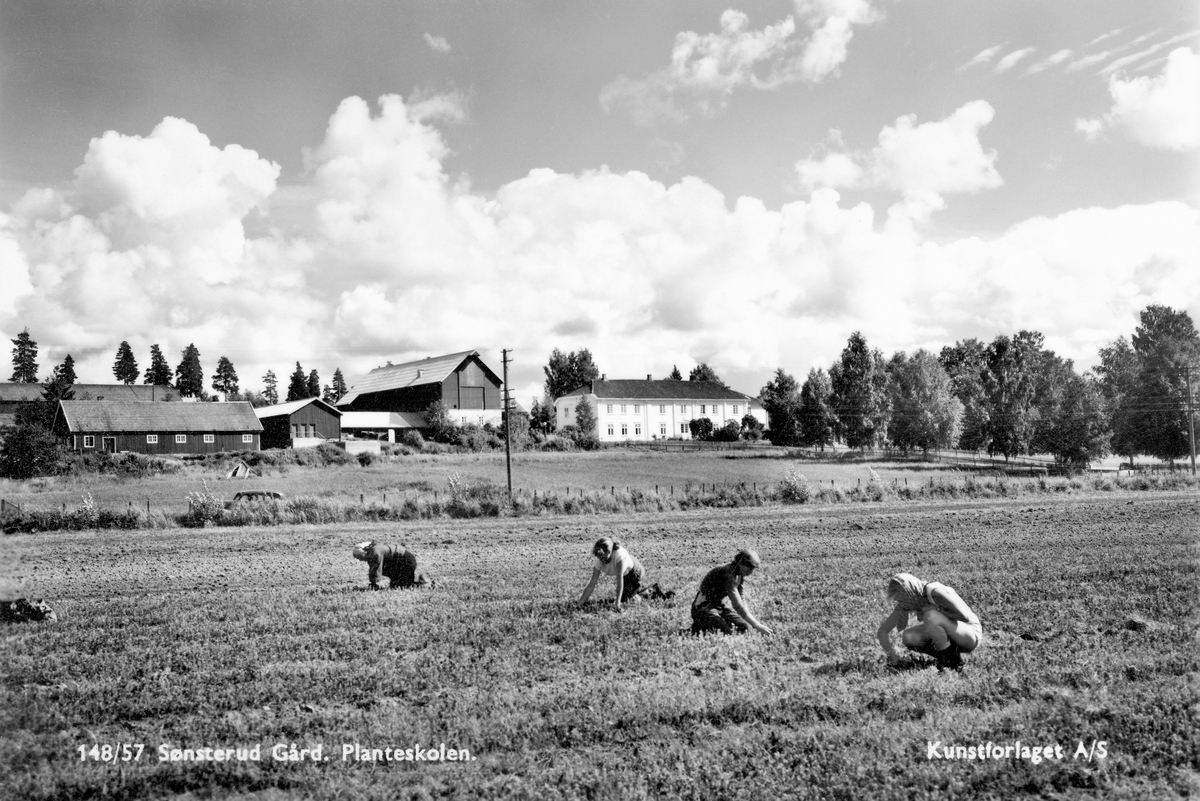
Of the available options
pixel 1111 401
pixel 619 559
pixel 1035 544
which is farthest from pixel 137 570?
pixel 1111 401

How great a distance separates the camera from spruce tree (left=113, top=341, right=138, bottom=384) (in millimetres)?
33787

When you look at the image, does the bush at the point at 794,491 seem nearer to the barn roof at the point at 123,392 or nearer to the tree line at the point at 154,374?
the tree line at the point at 154,374

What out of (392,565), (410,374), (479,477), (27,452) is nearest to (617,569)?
(392,565)

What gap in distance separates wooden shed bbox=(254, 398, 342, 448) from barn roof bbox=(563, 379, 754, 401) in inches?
1517

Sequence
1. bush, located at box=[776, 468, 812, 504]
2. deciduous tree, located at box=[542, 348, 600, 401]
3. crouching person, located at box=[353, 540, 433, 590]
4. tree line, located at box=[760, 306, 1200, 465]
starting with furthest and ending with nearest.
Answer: deciduous tree, located at box=[542, 348, 600, 401]
tree line, located at box=[760, 306, 1200, 465]
bush, located at box=[776, 468, 812, 504]
crouching person, located at box=[353, 540, 433, 590]

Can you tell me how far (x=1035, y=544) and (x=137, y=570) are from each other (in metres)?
23.0

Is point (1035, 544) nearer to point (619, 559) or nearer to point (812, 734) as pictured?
point (619, 559)

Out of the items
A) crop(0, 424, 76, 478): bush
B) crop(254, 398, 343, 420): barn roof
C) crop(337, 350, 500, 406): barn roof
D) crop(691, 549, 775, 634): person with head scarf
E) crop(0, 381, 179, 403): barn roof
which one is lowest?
crop(691, 549, 775, 634): person with head scarf

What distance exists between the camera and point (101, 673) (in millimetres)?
9078

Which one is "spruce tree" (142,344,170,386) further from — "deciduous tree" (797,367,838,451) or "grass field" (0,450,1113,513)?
"deciduous tree" (797,367,838,451)

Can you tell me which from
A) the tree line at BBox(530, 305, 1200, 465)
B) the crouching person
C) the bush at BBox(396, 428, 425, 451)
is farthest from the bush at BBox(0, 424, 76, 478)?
the tree line at BBox(530, 305, 1200, 465)

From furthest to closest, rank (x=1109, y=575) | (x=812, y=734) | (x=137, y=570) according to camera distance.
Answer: (x=137, y=570) → (x=1109, y=575) → (x=812, y=734)

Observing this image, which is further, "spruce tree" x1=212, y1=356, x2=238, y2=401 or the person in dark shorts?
"spruce tree" x1=212, y1=356, x2=238, y2=401

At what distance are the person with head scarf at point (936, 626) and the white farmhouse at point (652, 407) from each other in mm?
92406
